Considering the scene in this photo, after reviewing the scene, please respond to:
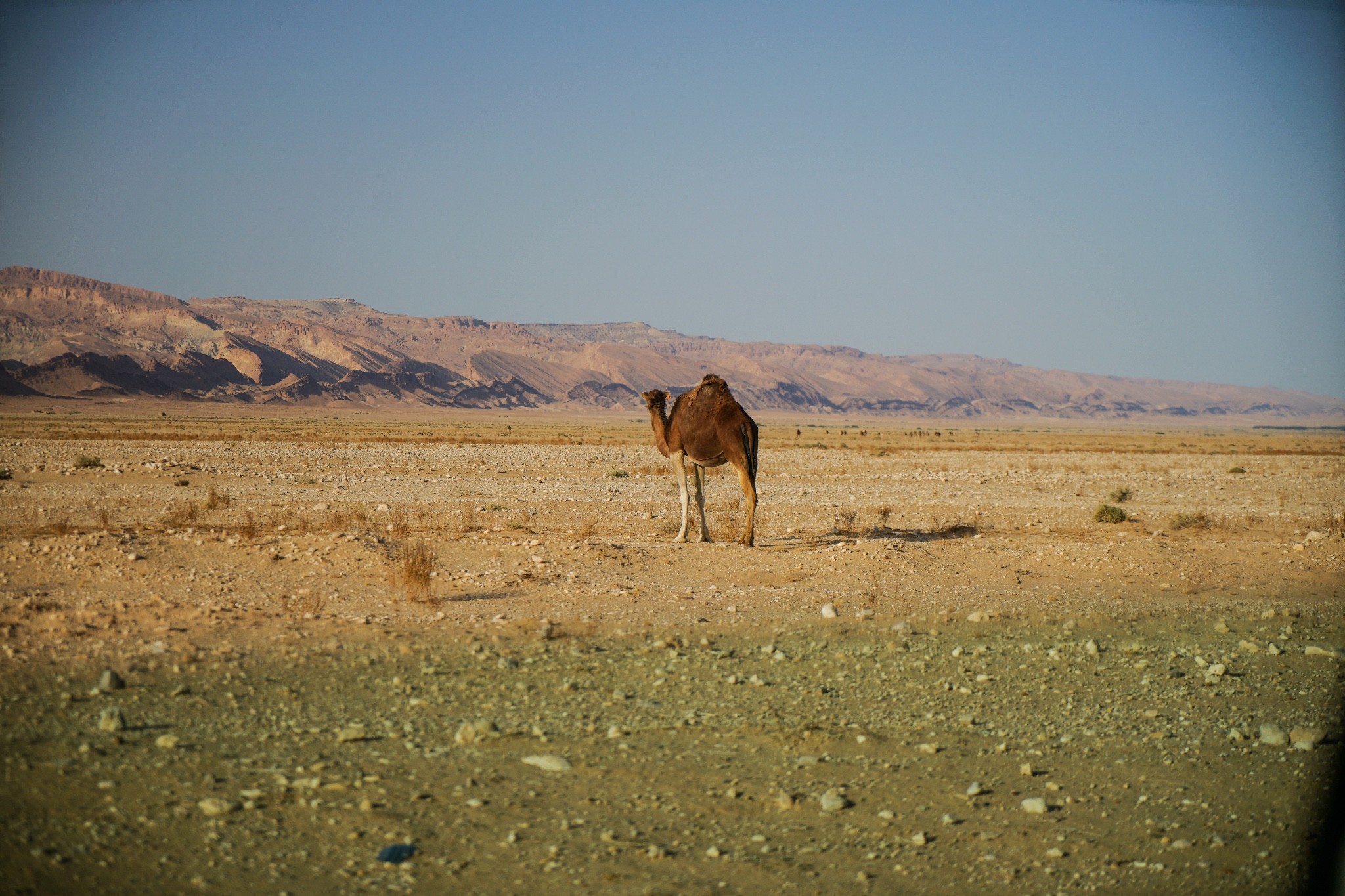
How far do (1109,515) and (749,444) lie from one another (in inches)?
383

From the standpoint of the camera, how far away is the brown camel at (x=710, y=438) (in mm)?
15828

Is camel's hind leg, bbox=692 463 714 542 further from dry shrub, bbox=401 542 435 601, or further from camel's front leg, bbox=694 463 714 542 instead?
dry shrub, bbox=401 542 435 601

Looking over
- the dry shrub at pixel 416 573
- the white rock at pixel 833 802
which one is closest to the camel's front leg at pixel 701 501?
the dry shrub at pixel 416 573

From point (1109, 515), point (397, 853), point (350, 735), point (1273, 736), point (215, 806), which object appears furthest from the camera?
point (1109, 515)

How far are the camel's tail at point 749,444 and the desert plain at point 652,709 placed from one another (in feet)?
4.27

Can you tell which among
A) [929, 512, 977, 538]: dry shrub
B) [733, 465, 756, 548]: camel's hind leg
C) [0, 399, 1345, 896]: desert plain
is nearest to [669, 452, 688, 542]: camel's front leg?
[0, 399, 1345, 896]: desert plain

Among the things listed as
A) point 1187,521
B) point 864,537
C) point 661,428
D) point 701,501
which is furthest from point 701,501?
point 1187,521

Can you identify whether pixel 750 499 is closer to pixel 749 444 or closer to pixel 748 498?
pixel 748 498

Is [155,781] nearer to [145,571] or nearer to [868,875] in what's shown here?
[868,875]

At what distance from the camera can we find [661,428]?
18031 mm

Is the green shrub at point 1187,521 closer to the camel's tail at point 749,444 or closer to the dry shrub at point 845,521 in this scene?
the dry shrub at point 845,521

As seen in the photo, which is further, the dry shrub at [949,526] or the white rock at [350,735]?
the dry shrub at [949,526]

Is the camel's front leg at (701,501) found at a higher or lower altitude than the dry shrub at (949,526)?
higher

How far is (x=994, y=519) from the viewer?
21438 millimetres
